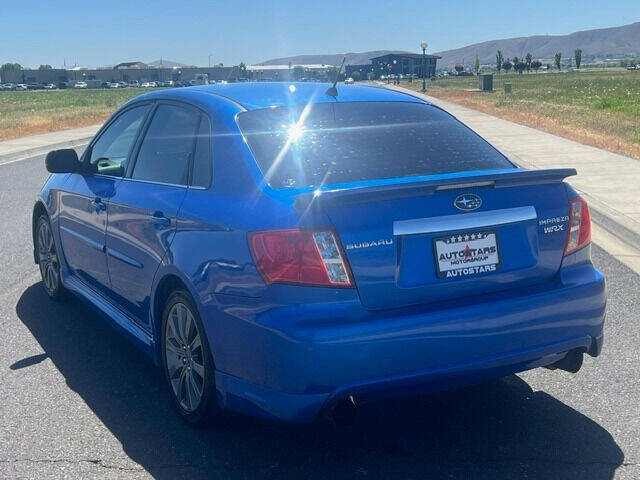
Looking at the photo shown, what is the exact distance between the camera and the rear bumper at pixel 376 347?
346 centimetres

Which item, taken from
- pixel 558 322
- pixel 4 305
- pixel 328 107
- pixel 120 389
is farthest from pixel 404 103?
pixel 4 305

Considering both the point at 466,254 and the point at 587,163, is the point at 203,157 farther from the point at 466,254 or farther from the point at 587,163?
the point at 587,163

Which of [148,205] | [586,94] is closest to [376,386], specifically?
[148,205]

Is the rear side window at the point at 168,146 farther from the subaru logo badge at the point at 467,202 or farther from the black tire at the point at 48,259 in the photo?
the black tire at the point at 48,259

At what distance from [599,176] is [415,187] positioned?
404 inches

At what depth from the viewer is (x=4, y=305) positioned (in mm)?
6711

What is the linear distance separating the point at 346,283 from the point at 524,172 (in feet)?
3.41

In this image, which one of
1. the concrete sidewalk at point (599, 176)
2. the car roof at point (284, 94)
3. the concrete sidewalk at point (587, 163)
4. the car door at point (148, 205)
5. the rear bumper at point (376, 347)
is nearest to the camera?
the rear bumper at point (376, 347)

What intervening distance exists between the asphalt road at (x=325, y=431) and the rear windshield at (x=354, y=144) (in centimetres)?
122

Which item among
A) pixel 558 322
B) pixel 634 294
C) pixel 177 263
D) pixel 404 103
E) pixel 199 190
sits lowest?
pixel 634 294

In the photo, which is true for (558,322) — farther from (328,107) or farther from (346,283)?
(328,107)

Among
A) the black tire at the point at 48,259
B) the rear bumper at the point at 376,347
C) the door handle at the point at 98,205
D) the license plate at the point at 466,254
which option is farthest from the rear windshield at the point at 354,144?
the black tire at the point at 48,259

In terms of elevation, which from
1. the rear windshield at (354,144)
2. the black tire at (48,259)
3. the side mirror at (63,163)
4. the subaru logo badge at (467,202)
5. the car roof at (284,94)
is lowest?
the black tire at (48,259)

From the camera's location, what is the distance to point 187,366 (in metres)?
4.26
